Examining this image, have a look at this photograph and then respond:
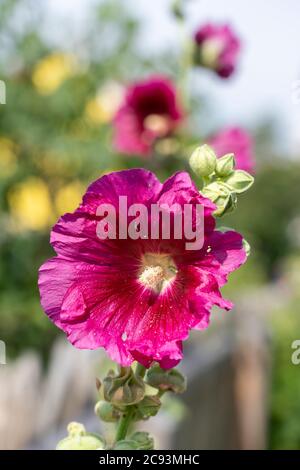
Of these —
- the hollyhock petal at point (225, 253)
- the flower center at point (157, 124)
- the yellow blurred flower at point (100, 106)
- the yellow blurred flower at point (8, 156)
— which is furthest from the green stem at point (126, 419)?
the yellow blurred flower at point (100, 106)

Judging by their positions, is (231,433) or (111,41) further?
(111,41)

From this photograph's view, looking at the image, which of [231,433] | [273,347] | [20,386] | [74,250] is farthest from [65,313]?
[273,347]

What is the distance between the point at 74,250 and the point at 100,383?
0.15 meters

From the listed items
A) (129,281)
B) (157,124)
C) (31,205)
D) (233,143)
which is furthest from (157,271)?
(31,205)

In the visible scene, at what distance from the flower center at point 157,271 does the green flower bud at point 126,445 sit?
0.47ft

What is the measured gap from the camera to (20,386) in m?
2.22

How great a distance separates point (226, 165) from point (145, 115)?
3.73 ft

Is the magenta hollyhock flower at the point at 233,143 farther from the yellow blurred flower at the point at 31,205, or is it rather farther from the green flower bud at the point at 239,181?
the yellow blurred flower at the point at 31,205

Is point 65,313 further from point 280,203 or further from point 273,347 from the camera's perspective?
point 280,203

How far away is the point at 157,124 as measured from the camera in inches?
69.4

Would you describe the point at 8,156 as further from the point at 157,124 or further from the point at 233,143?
the point at 233,143

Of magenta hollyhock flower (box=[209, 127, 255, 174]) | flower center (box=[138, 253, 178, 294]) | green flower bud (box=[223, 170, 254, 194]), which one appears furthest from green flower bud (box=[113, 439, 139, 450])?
magenta hollyhock flower (box=[209, 127, 255, 174])

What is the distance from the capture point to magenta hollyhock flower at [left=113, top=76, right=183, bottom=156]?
67.7 inches

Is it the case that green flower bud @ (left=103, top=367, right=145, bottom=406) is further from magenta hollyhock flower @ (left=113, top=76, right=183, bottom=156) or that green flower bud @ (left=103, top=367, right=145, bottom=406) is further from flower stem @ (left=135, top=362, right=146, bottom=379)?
magenta hollyhock flower @ (left=113, top=76, right=183, bottom=156)
